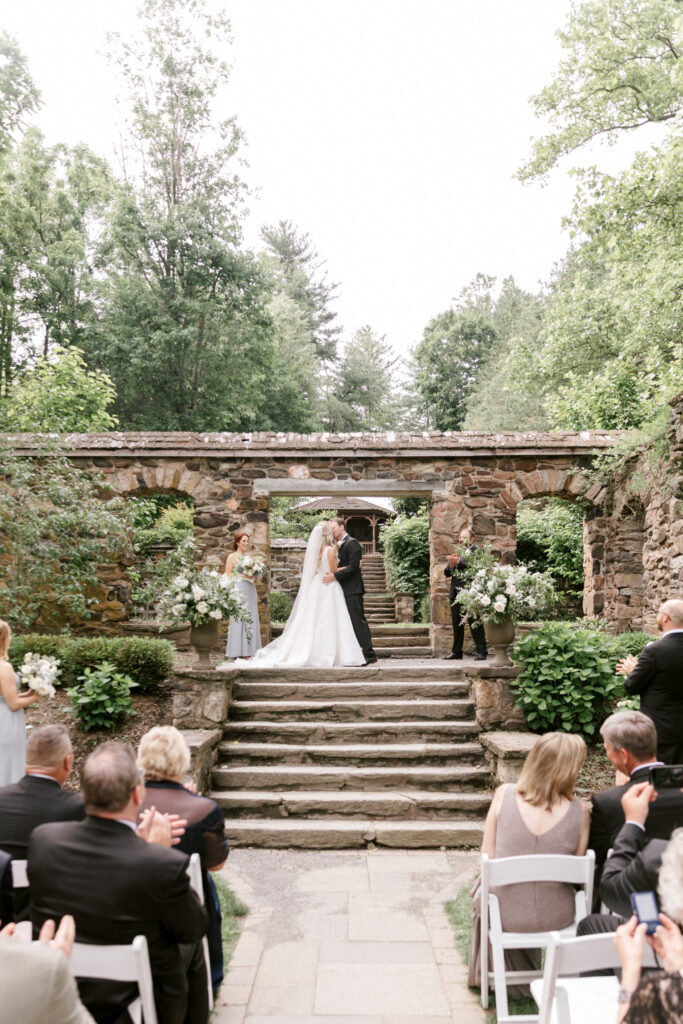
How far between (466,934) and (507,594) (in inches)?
136

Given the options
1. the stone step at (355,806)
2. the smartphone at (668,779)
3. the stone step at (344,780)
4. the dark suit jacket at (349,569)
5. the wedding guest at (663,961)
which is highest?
the dark suit jacket at (349,569)

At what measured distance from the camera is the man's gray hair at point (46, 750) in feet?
9.70

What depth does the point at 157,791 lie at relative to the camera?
3.19 meters

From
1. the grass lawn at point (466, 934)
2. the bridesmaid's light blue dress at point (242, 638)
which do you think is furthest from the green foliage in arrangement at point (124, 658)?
the grass lawn at point (466, 934)

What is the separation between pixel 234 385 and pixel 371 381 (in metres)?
14.7

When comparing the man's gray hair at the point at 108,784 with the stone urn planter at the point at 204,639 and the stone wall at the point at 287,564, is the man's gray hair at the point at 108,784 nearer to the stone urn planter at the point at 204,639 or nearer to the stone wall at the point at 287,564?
the stone urn planter at the point at 204,639

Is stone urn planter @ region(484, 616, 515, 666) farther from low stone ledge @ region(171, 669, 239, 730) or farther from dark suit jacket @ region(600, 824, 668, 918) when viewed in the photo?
dark suit jacket @ region(600, 824, 668, 918)

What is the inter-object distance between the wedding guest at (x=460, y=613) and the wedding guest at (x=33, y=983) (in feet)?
25.3

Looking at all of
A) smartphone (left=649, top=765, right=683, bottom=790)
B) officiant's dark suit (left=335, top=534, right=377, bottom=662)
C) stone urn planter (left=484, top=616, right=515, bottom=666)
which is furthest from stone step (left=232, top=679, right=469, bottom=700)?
smartphone (left=649, top=765, right=683, bottom=790)

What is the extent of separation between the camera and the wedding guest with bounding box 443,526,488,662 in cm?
983

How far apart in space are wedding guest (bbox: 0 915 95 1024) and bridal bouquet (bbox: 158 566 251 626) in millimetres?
5413

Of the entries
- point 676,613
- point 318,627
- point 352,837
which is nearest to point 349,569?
point 318,627

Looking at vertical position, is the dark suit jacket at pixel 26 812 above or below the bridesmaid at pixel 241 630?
below

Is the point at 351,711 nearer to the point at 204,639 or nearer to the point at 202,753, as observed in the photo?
the point at 204,639
